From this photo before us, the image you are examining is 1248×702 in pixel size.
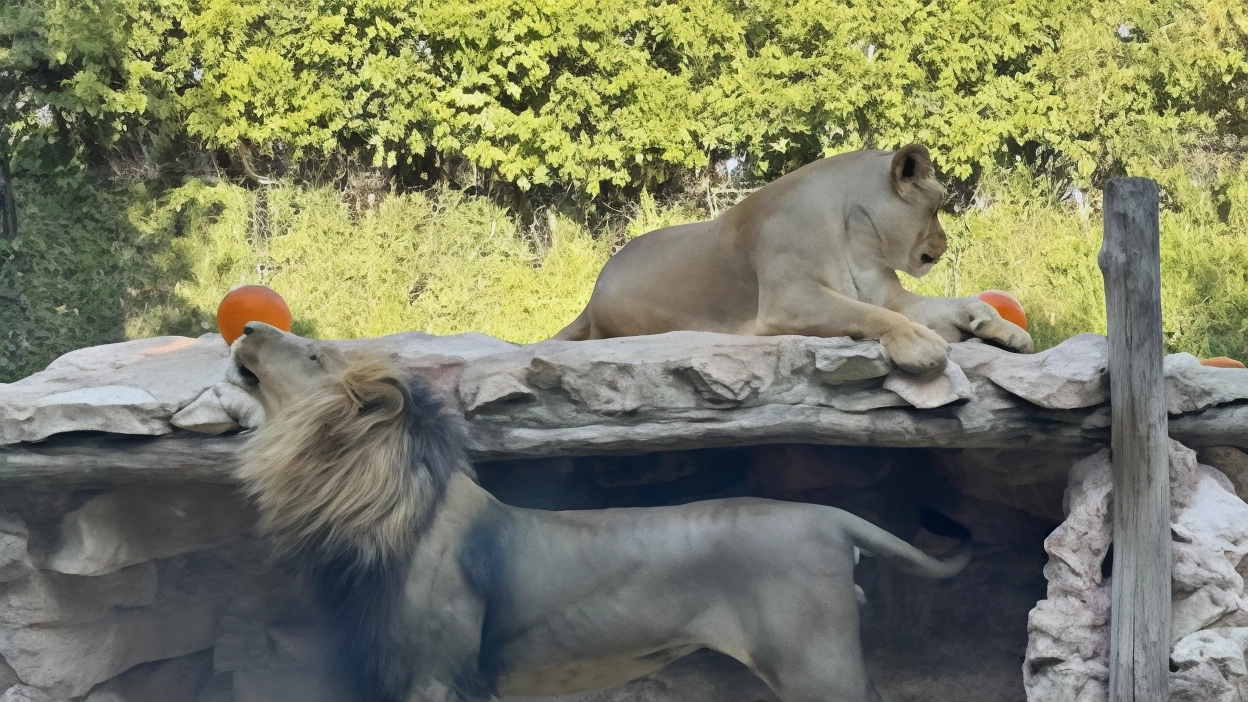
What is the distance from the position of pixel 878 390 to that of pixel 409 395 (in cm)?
145

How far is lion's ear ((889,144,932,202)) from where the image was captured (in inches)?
165

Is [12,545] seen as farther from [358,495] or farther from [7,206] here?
[7,206]

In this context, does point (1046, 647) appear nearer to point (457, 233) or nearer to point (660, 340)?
point (660, 340)

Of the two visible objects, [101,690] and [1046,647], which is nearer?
[1046,647]

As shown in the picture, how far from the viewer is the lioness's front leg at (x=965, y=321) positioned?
4.05 metres

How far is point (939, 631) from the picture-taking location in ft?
15.7

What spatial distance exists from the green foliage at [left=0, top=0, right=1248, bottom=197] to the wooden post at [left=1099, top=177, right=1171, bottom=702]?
6.23 metres

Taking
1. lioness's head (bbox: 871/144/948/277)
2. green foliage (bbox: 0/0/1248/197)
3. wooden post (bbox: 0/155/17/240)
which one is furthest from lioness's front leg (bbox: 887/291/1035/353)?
wooden post (bbox: 0/155/17/240)

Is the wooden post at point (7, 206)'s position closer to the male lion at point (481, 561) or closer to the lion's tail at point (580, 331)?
the lion's tail at point (580, 331)

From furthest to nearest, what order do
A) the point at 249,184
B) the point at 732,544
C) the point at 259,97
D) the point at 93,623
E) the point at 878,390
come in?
the point at 249,184 → the point at 259,97 → the point at 93,623 → the point at 878,390 → the point at 732,544

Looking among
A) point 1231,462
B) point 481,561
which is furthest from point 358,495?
point 1231,462

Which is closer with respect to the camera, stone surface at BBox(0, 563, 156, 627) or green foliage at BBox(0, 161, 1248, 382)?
stone surface at BBox(0, 563, 156, 627)

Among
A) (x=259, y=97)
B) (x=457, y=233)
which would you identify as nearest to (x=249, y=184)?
(x=259, y=97)

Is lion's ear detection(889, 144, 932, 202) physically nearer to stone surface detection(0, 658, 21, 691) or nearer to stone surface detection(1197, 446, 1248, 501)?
stone surface detection(1197, 446, 1248, 501)
